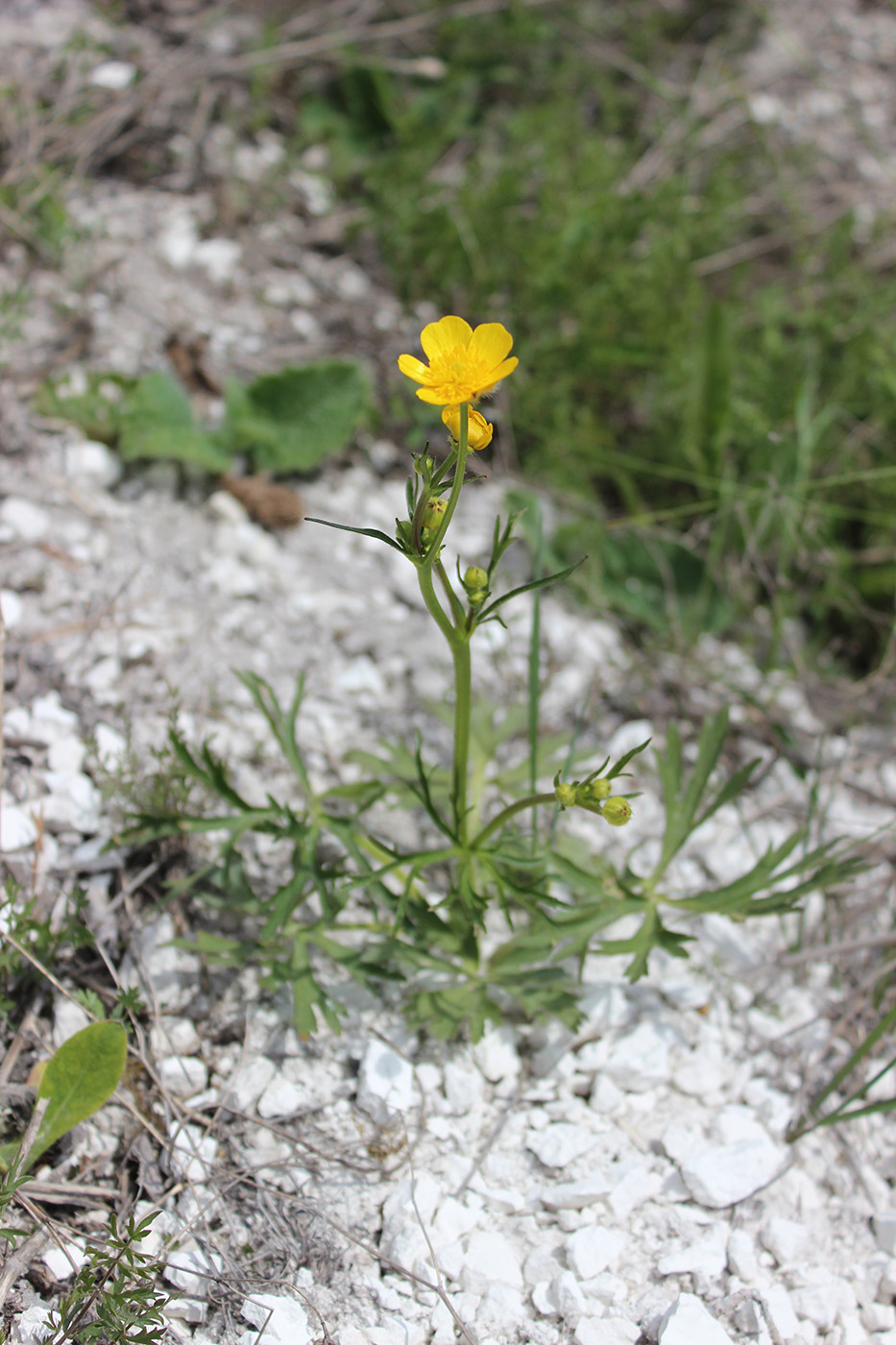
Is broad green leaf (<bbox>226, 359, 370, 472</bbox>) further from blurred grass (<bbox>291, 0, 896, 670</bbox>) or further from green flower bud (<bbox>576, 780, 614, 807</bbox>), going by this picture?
green flower bud (<bbox>576, 780, 614, 807</bbox>)

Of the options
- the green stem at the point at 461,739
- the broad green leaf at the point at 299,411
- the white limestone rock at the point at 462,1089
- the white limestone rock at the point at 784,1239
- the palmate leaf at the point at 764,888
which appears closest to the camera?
the green stem at the point at 461,739

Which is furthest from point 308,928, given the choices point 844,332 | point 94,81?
point 94,81

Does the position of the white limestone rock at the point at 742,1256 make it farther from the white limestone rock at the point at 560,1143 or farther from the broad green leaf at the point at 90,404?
the broad green leaf at the point at 90,404

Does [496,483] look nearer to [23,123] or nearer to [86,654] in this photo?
[86,654]

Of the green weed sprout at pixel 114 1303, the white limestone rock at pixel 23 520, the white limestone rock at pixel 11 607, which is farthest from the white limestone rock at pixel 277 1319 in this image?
the white limestone rock at pixel 23 520

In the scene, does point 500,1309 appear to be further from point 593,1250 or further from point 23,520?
point 23,520

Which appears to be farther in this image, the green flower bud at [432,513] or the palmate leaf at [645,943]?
the palmate leaf at [645,943]

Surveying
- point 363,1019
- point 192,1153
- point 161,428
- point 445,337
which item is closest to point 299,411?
point 161,428
